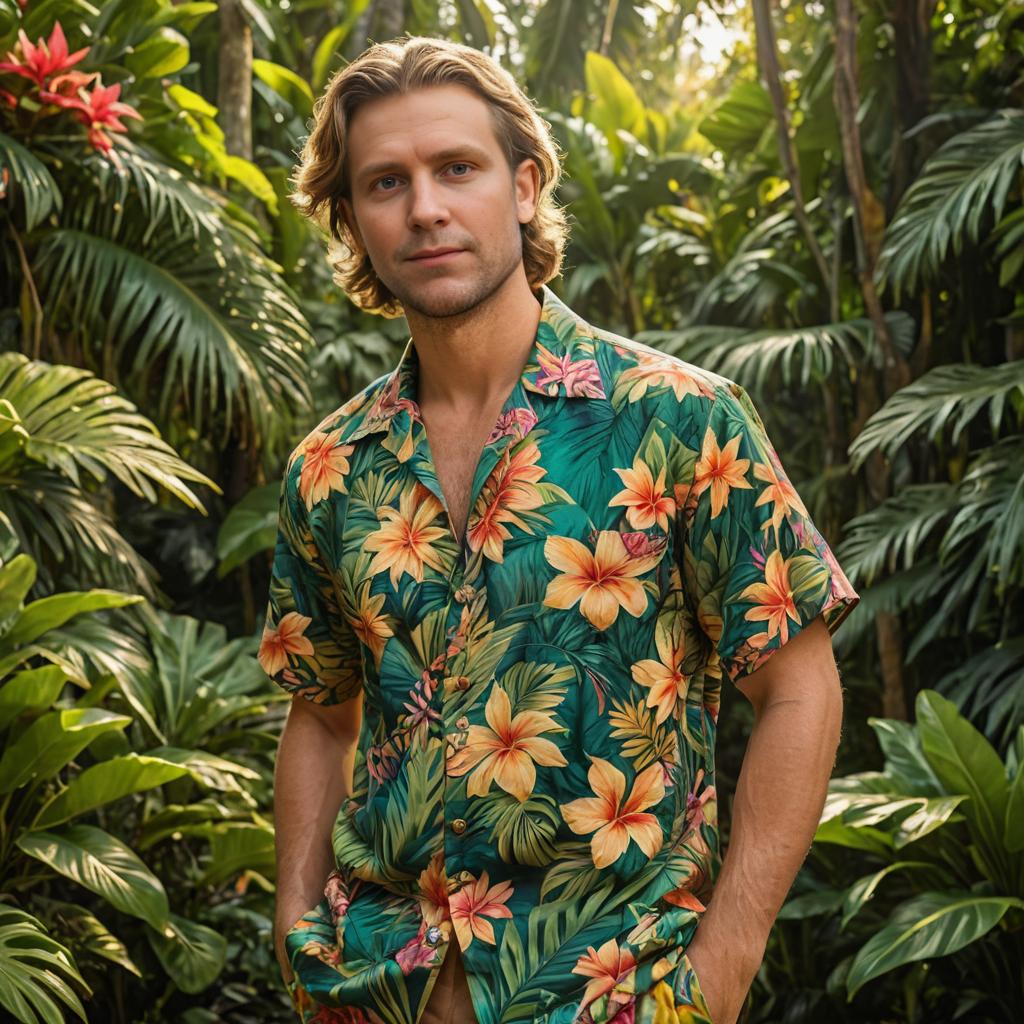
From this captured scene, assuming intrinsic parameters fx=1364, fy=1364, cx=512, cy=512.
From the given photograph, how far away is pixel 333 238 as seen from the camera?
236 cm

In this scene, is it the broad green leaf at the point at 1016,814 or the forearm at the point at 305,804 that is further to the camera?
the broad green leaf at the point at 1016,814

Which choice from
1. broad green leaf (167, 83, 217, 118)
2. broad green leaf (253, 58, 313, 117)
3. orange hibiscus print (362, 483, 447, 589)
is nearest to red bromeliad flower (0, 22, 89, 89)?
broad green leaf (167, 83, 217, 118)

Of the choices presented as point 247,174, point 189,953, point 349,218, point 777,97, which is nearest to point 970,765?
point 189,953

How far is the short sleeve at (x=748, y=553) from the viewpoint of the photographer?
1694 mm

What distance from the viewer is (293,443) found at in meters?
6.08

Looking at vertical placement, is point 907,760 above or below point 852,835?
above

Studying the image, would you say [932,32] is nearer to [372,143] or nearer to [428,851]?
[372,143]

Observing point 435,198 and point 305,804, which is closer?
point 435,198

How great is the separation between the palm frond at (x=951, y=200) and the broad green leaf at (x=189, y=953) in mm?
3394

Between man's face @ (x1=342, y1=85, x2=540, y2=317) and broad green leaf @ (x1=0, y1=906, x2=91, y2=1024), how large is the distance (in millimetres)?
2007

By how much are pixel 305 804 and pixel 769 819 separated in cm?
77

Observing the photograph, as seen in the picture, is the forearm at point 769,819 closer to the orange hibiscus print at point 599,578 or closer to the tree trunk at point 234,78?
the orange hibiscus print at point 599,578

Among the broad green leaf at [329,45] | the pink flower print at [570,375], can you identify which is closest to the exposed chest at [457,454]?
the pink flower print at [570,375]

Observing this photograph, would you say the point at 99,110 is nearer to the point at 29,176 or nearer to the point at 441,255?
the point at 29,176
